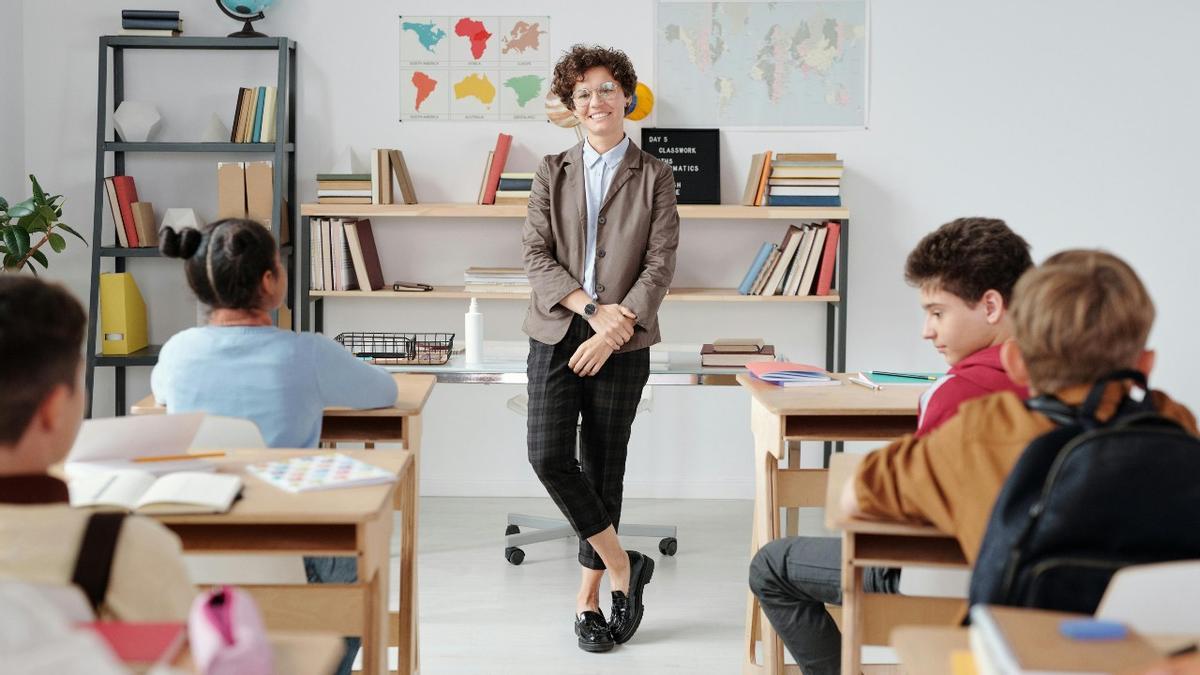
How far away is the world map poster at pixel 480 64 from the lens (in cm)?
480

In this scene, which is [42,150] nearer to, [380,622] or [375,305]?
[375,305]

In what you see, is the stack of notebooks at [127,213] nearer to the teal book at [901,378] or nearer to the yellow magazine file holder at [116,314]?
the yellow magazine file holder at [116,314]

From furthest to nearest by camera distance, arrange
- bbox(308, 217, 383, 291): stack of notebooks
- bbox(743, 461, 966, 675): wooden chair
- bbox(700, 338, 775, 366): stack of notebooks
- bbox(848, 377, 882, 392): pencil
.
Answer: bbox(308, 217, 383, 291): stack of notebooks
bbox(700, 338, 775, 366): stack of notebooks
bbox(848, 377, 882, 392): pencil
bbox(743, 461, 966, 675): wooden chair

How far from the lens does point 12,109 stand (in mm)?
4762

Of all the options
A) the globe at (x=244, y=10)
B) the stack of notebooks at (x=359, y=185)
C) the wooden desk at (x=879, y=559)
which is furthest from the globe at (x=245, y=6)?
the wooden desk at (x=879, y=559)

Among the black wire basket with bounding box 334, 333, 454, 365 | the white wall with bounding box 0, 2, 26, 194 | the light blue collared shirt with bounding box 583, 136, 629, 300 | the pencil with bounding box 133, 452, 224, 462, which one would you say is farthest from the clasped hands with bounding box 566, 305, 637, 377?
the white wall with bounding box 0, 2, 26, 194

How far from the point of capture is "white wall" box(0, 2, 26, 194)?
4.71 meters

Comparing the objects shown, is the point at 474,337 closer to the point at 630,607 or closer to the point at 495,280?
the point at 495,280

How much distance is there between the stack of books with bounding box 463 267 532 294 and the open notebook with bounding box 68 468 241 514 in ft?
8.82

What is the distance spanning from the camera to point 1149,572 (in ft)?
4.48

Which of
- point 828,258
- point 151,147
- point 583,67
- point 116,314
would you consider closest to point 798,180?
point 828,258

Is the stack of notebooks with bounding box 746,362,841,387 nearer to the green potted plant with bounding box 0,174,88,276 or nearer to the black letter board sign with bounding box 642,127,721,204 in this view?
the black letter board sign with bounding box 642,127,721,204

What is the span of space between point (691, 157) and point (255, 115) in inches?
66.3

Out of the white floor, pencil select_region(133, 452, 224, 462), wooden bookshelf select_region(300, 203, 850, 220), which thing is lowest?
the white floor
